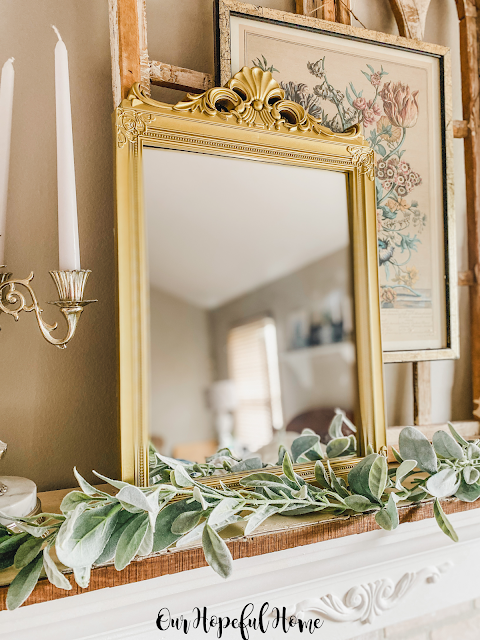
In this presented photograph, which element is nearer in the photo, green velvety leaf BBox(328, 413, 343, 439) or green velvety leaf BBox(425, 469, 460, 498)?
green velvety leaf BBox(425, 469, 460, 498)

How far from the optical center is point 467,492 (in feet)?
2.04

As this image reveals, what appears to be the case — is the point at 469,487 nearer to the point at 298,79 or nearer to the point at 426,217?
the point at 426,217

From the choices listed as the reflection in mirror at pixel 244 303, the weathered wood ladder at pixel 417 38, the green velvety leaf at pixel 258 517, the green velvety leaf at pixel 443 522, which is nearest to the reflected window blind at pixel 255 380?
the reflection in mirror at pixel 244 303

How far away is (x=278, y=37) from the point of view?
0.75 metres

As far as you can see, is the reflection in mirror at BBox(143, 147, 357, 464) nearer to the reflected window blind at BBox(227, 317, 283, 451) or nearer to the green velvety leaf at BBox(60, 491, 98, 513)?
the reflected window blind at BBox(227, 317, 283, 451)

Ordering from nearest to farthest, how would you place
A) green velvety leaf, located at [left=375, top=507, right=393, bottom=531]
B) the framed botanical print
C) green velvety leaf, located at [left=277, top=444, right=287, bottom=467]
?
green velvety leaf, located at [left=375, top=507, right=393, bottom=531] < green velvety leaf, located at [left=277, top=444, right=287, bottom=467] < the framed botanical print

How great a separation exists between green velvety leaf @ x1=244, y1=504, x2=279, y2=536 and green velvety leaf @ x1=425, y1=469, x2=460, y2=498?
20 cm

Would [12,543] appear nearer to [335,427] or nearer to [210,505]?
[210,505]

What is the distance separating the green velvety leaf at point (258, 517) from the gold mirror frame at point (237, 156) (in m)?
0.09

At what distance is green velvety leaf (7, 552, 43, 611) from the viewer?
42cm

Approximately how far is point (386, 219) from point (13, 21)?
0.64 metres

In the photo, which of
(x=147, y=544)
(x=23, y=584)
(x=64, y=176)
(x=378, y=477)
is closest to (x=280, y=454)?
(x=378, y=477)

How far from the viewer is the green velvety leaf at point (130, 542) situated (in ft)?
1.47

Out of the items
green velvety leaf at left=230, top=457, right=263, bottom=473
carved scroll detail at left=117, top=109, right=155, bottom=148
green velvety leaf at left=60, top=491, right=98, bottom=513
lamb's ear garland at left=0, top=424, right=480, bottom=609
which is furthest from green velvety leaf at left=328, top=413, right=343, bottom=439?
carved scroll detail at left=117, top=109, right=155, bottom=148
